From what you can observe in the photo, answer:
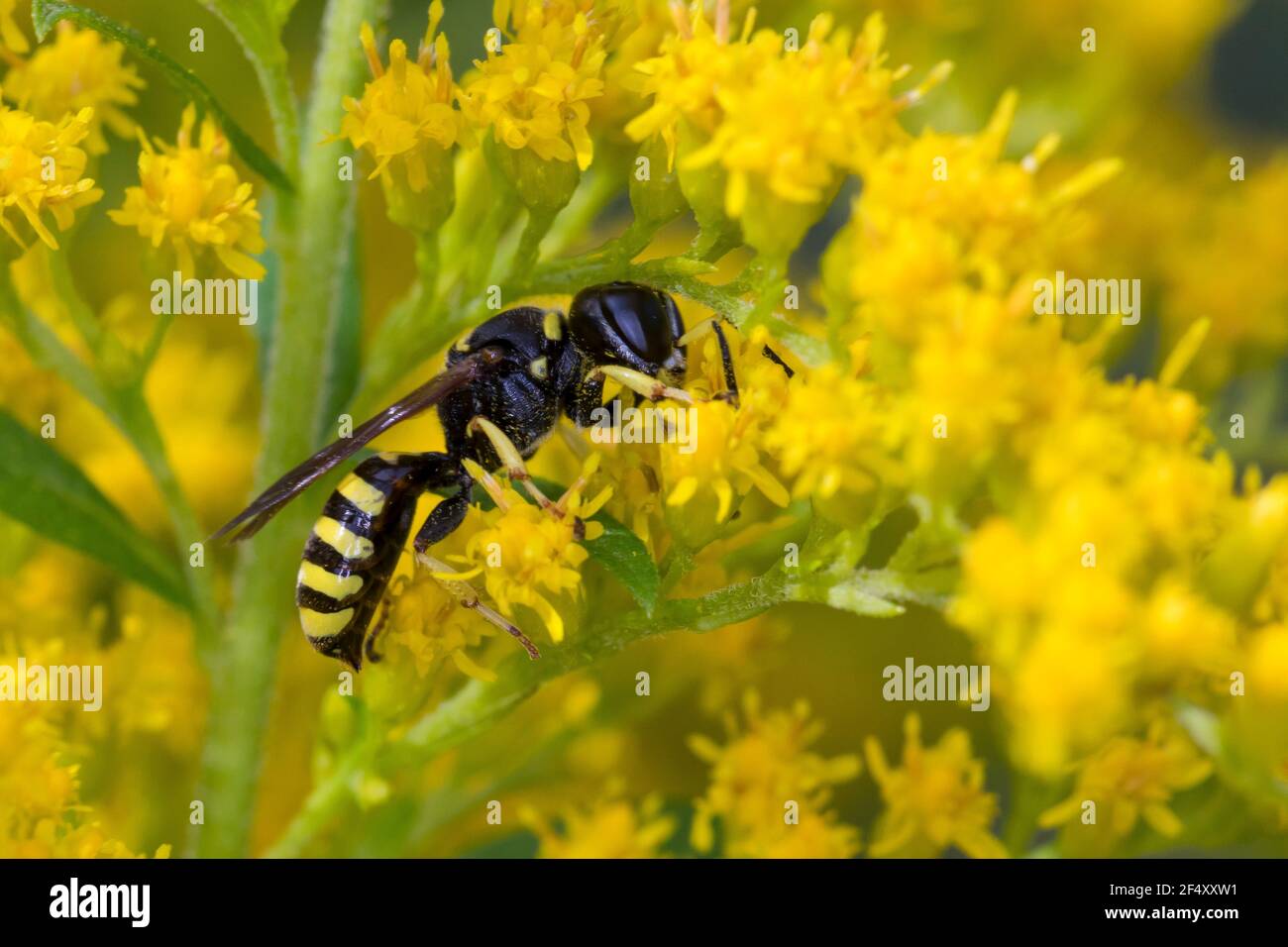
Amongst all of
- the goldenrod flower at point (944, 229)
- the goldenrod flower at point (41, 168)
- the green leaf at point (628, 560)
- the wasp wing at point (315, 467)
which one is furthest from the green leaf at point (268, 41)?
the goldenrod flower at point (944, 229)

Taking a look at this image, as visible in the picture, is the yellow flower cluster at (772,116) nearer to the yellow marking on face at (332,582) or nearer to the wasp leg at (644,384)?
the wasp leg at (644,384)

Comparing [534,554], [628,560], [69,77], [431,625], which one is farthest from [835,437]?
[69,77]

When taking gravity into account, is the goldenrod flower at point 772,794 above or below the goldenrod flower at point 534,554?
below

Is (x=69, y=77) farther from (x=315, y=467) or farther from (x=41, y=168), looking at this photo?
(x=315, y=467)

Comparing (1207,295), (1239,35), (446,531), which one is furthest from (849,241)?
(1239,35)

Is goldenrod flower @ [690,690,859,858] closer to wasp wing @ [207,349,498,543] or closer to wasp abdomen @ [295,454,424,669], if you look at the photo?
wasp abdomen @ [295,454,424,669]
